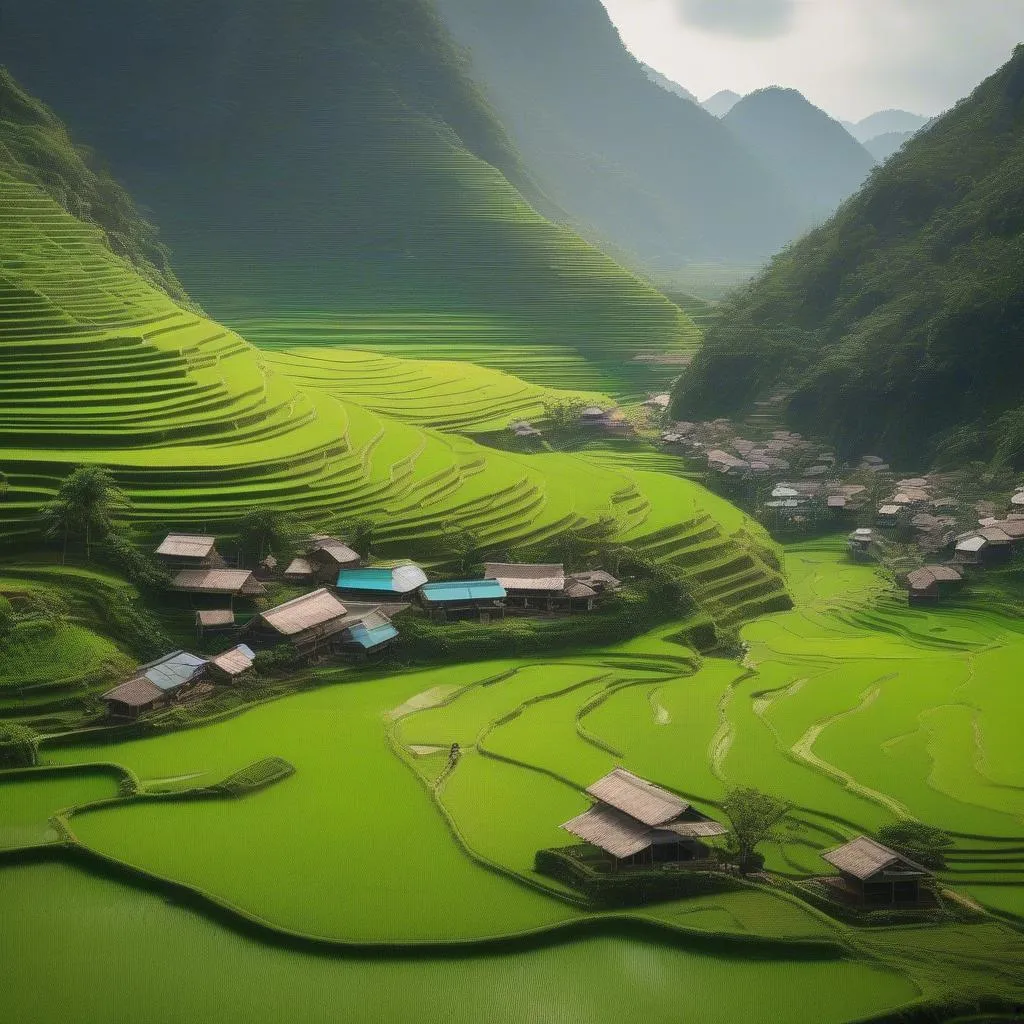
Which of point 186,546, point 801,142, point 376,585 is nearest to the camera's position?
point 186,546

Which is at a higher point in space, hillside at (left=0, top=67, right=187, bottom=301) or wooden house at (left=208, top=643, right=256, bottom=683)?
hillside at (left=0, top=67, right=187, bottom=301)

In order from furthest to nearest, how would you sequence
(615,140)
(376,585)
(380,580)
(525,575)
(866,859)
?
(615,140)
(525,575)
(380,580)
(376,585)
(866,859)

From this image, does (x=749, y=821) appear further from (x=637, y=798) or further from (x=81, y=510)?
(x=81, y=510)

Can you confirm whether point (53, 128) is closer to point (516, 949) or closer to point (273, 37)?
point (273, 37)

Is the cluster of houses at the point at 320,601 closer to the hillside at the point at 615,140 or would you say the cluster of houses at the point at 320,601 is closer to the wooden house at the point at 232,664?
the wooden house at the point at 232,664

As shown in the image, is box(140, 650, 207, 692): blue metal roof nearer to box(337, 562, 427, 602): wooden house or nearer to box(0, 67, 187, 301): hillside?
box(337, 562, 427, 602): wooden house

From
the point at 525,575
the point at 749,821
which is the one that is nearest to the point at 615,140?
the point at 525,575

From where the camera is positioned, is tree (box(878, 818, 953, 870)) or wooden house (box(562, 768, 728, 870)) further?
tree (box(878, 818, 953, 870))

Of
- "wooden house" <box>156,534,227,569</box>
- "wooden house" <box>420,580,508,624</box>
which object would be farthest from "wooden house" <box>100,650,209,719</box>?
"wooden house" <box>420,580,508,624</box>
